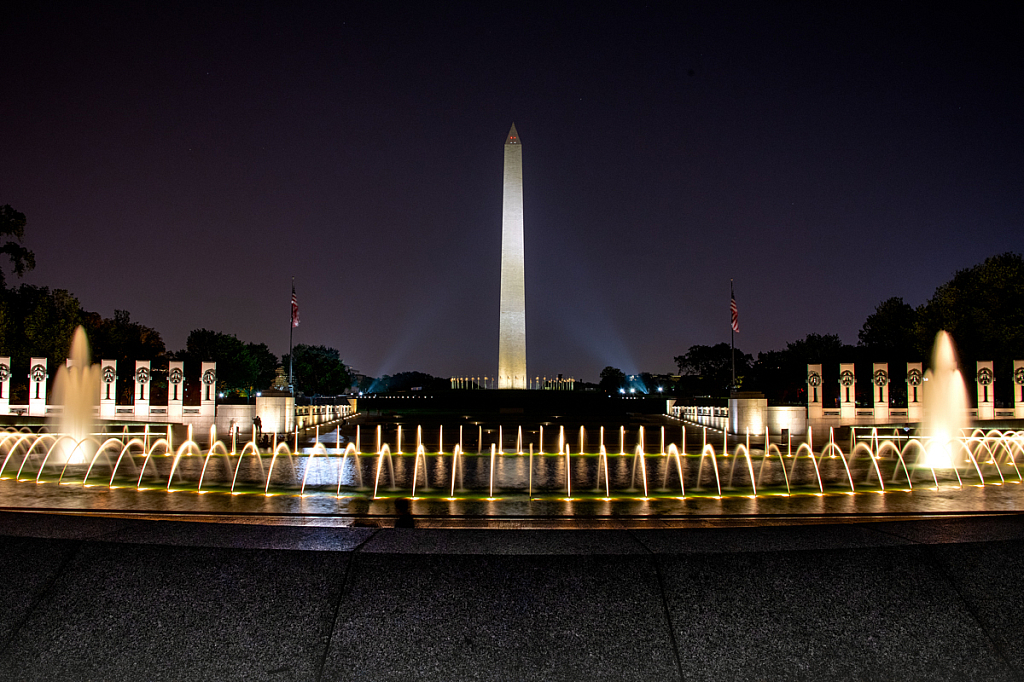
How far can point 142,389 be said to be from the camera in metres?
36.9

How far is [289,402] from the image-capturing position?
31.3 metres

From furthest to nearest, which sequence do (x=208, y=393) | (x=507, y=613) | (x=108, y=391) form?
(x=108, y=391) < (x=208, y=393) < (x=507, y=613)

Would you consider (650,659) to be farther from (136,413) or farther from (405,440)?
(136,413)

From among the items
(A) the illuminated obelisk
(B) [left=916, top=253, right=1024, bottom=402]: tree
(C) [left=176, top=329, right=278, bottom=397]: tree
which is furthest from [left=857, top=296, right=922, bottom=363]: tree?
(C) [left=176, top=329, right=278, bottom=397]: tree

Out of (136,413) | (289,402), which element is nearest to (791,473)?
(289,402)

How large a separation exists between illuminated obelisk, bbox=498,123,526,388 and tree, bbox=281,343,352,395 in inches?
2824

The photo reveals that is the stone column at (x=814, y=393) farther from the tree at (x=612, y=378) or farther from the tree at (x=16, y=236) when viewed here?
the tree at (x=612, y=378)

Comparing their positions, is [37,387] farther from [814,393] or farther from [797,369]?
[797,369]

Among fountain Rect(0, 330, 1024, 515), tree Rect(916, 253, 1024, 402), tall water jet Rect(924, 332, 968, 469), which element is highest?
tree Rect(916, 253, 1024, 402)

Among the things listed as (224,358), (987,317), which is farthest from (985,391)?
(224,358)

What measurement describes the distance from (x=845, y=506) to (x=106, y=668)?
451 inches

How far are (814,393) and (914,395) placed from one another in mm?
6376

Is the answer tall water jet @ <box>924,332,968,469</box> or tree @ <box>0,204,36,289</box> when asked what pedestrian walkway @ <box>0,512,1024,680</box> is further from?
tree @ <box>0,204,36,289</box>

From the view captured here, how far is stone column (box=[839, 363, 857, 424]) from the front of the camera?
34.6 m
